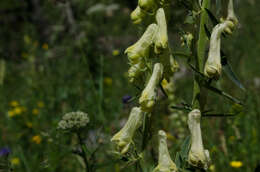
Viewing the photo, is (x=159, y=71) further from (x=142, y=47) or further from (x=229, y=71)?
(x=229, y=71)

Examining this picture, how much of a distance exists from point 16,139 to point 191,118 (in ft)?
9.24

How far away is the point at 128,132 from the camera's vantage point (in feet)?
4.39

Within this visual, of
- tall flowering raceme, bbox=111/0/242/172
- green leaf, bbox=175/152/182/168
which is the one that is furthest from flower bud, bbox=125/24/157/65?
green leaf, bbox=175/152/182/168

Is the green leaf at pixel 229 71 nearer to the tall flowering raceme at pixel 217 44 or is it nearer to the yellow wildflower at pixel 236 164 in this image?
the tall flowering raceme at pixel 217 44

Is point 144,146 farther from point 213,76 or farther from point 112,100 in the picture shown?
point 112,100

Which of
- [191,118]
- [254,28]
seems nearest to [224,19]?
[191,118]

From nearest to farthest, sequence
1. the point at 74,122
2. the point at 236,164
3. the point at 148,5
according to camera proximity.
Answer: the point at 148,5, the point at 74,122, the point at 236,164

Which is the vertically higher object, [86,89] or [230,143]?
[86,89]

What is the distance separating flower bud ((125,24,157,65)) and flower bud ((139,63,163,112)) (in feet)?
0.25

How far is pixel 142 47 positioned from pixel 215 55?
0.30m

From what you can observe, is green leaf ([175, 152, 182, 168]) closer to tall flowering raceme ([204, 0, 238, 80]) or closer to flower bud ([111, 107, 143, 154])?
flower bud ([111, 107, 143, 154])

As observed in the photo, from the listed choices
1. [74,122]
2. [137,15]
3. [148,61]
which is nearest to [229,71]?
[148,61]

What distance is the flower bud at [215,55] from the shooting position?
1.18 meters

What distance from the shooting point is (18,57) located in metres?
10.2
